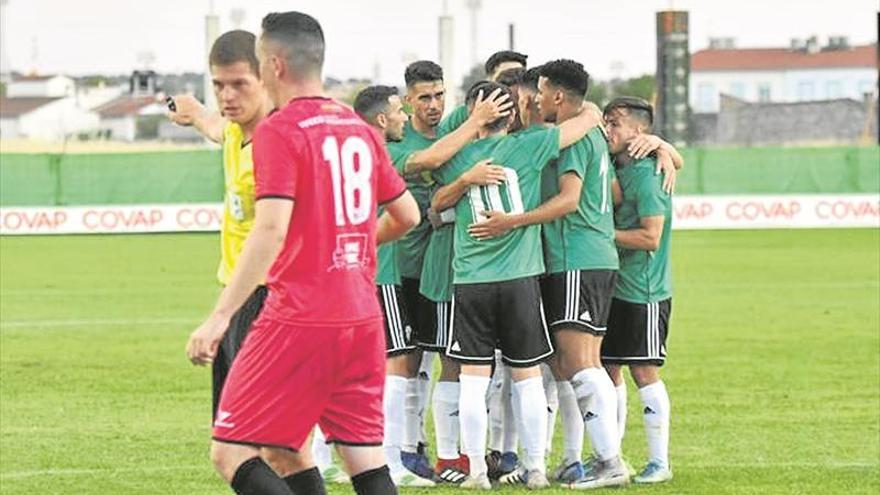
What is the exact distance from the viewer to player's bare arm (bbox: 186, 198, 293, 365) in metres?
7.39

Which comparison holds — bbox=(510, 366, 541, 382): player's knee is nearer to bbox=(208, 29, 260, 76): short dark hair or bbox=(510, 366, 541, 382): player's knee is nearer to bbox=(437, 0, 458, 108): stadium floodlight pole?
bbox=(208, 29, 260, 76): short dark hair

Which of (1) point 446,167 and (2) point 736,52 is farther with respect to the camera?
(2) point 736,52

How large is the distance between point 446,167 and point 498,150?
1.01ft

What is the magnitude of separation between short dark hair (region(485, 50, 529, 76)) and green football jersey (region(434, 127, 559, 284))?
1508mm

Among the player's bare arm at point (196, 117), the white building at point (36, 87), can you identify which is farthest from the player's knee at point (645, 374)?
the white building at point (36, 87)

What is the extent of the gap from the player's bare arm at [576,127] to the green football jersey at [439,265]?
96cm

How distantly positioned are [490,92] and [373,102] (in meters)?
0.83

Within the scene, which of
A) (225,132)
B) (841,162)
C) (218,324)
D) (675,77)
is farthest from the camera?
(675,77)

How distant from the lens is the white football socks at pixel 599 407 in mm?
11102

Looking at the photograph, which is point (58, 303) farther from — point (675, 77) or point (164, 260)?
point (675, 77)

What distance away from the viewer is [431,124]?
11.5m

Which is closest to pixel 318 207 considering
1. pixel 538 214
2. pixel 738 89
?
pixel 538 214

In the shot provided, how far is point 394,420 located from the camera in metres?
11.4

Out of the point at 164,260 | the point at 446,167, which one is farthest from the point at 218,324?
the point at 164,260
